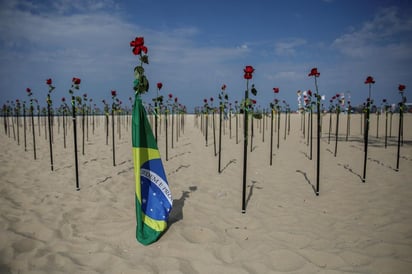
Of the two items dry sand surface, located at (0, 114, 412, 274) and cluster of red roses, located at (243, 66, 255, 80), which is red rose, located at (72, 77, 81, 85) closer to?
dry sand surface, located at (0, 114, 412, 274)

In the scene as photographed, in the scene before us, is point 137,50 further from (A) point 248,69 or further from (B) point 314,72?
(B) point 314,72

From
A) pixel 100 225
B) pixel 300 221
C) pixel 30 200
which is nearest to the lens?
pixel 100 225

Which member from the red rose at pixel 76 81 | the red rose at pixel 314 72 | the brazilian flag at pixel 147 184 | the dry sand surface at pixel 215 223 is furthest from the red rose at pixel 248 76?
the red rose at pixel 76 81

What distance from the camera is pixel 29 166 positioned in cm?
873

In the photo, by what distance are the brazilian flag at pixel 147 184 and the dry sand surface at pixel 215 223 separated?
9.1 inches

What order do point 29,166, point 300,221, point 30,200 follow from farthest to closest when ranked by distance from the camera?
point 29,166
point 30,200
point 300,221

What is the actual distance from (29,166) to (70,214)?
5.28 metres

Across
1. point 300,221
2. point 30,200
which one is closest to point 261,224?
point 300,221

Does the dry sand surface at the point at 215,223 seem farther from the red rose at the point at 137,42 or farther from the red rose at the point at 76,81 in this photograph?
the red rose at the point at 137,42

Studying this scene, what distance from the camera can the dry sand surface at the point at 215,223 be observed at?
3307 millimetres

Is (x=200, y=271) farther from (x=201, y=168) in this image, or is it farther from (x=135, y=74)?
(x=201, y=168)

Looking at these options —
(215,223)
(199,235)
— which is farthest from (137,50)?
(215,223)

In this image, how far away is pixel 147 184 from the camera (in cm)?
390

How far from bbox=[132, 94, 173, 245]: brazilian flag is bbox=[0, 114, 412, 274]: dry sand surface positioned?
0.23 m
